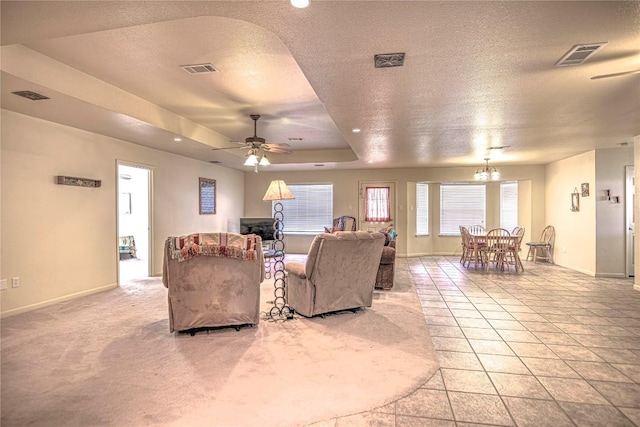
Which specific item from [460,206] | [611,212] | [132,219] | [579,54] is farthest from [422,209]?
[132,219]

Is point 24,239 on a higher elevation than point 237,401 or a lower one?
higher

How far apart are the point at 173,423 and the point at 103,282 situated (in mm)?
4054

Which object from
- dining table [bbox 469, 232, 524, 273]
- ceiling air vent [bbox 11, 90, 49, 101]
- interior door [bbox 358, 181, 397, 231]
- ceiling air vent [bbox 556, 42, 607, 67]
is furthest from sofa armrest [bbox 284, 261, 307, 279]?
interior door [bbox 358, 181, 397, 231]

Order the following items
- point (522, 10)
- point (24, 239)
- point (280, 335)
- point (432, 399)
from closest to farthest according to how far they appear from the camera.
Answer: point (522, 10), point (432, 399), point (280, 335), point (24, 239)

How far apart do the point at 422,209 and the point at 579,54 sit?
7.00m

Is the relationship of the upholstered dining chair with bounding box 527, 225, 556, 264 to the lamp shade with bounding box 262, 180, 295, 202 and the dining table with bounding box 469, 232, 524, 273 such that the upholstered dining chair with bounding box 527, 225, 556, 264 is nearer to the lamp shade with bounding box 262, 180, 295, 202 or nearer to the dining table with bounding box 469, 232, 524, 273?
the dining table with bounding box 469, 232, 524, 273

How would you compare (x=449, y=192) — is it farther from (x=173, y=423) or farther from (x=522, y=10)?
(x=173, y=423)

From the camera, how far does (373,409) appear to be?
2121 mm

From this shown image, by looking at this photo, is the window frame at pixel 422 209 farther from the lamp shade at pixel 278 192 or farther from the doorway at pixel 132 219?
the doorway at pixel 132 219

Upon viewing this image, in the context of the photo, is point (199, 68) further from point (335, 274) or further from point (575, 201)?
point (575, 201)

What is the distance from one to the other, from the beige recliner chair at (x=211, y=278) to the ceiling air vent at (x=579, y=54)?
2.92 meters

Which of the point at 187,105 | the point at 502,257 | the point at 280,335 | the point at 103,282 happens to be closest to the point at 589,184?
the point at 502,257

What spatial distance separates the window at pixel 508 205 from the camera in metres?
8.97

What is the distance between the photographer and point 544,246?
787 centimetres
